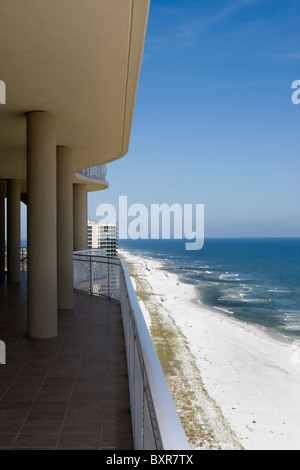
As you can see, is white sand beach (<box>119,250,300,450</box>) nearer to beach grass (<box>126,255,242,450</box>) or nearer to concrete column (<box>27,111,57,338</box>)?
beach grass (<box>126,255,242,450</box>)

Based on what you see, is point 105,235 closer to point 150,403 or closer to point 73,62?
point 73,62

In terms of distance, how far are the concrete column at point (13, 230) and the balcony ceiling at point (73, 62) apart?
19.6 ft

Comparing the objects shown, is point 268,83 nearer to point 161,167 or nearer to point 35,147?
point 161,167

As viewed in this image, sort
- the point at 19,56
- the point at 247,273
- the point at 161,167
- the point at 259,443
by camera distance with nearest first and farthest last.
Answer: the point at 19,56
the point at 259,443
the point at 247,273
the point at 161,167

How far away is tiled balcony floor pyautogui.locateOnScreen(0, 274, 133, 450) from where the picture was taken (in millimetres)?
3188

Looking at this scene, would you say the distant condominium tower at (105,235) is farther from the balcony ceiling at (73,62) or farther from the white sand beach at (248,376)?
the balcony ceiling at (73,62)

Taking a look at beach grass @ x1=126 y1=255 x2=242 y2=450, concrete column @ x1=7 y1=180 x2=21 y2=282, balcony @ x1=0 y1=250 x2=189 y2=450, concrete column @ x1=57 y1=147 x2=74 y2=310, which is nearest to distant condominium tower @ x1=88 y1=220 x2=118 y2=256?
beach grass @ x1=126 y1=255 x2=242 y2=450

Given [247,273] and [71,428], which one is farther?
[247,273]

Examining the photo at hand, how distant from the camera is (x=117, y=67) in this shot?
4.40 meters

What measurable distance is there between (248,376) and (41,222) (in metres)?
16.2

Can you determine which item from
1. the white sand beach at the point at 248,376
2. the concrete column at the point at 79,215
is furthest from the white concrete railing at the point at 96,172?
the white sand beach at the point at 248,376

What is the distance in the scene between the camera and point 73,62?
4.21 meters
